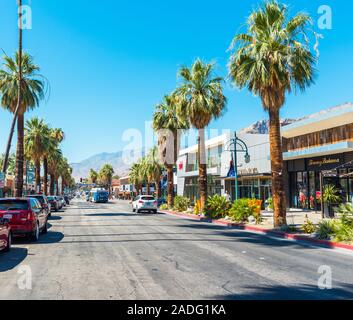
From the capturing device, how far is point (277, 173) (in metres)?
20.1

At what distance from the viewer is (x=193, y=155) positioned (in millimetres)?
60125

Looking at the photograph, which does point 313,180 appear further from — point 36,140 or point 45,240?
point 36,140

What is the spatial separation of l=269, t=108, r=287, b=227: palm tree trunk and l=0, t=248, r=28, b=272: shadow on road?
38.8 feet

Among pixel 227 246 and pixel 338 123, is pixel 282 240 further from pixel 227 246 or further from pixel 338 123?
pixel 338 123

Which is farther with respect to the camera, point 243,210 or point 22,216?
point 243,210

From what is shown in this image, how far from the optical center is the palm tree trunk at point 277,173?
65.2 feet

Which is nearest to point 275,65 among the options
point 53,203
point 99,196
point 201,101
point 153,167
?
point 201,101

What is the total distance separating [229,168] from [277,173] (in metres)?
17.9

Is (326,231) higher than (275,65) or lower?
lower

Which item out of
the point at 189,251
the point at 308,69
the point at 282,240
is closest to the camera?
the point at 189,251

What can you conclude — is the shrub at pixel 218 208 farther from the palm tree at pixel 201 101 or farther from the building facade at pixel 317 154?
the building facade at pixel 317 154

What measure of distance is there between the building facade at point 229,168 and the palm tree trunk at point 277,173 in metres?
10.3
